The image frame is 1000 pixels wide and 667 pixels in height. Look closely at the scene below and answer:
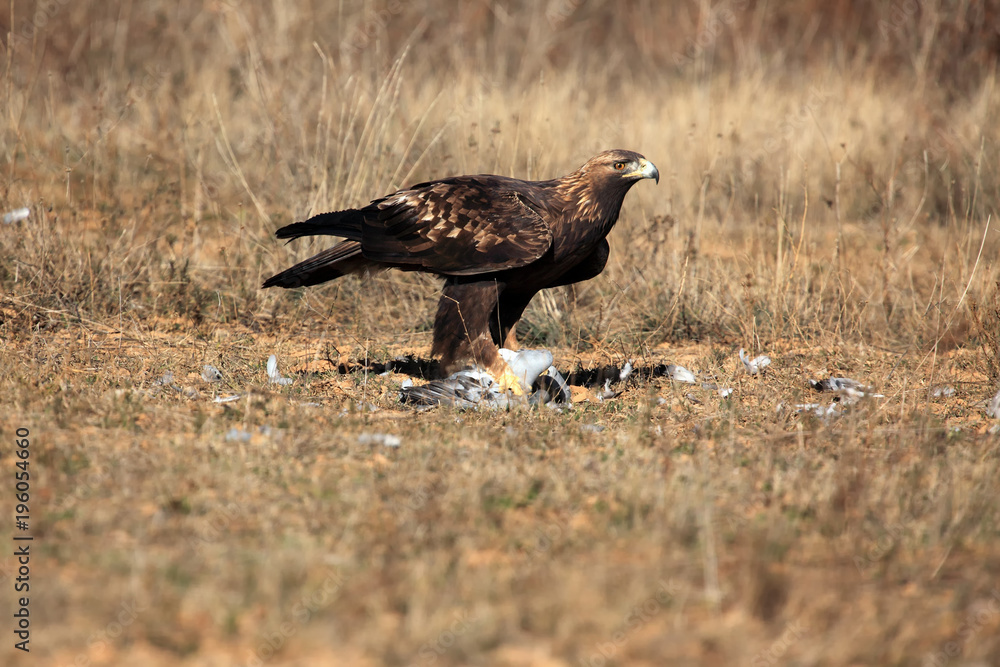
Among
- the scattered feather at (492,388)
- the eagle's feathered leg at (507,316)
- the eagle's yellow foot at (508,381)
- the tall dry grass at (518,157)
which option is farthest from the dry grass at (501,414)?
the eagle's feathered leg at (507,316)

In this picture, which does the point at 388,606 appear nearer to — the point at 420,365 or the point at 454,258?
the point at 454,258

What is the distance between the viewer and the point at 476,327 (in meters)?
5.16

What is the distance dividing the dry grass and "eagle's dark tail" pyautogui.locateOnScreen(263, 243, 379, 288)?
21.5 inches

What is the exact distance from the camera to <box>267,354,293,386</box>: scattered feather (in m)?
5.18

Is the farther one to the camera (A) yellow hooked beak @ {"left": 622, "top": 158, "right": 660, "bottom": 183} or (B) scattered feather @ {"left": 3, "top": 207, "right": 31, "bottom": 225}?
(B) scattered feather @ {"left": 3, "top": 207, "right": 31, "bottom": 225}

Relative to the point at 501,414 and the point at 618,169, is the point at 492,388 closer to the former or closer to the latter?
the point at 501,414

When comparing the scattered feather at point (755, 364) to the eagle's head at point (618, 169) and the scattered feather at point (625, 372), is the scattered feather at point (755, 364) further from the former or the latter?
the eagle's head at point (618, 169)

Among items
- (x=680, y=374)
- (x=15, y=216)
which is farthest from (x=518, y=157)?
(x=15, y=216)

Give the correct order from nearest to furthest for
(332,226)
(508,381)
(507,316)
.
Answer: (508,381) < (332,226) < (507,316)

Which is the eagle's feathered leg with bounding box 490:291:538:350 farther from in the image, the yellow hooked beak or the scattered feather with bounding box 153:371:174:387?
the scattered feather with bounding box 153:371:174:387

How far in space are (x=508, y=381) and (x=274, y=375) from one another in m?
1.33

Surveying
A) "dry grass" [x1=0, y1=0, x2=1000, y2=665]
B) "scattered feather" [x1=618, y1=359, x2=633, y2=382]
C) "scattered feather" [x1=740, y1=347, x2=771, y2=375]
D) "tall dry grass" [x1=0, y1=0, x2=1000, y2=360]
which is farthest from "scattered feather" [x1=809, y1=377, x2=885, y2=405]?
"scattered feather" [x1=618, y1=359, x2=633, y2=382]

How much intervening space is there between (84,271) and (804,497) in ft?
16.3

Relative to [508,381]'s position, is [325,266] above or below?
above
